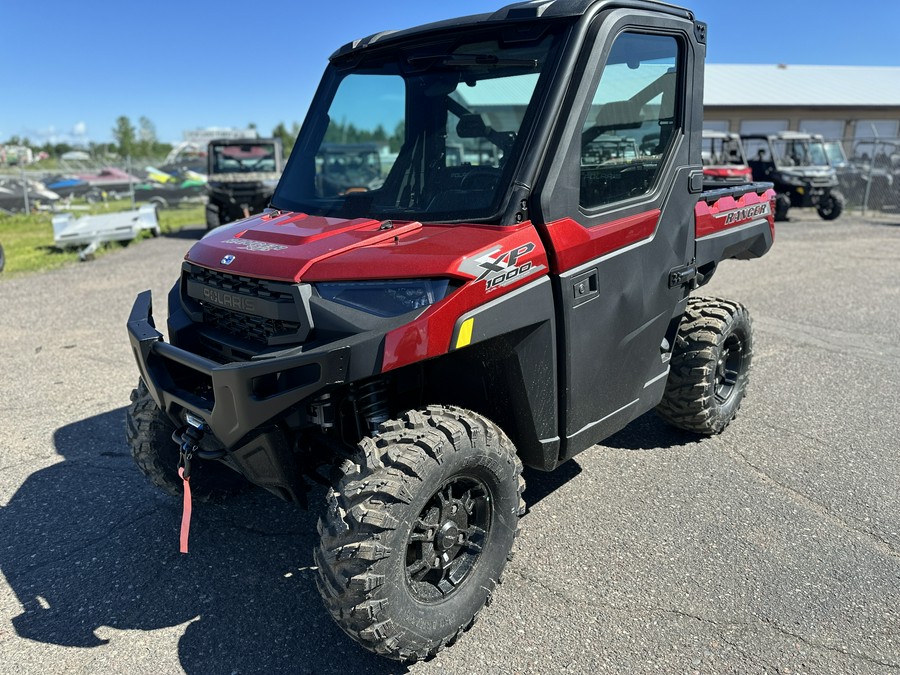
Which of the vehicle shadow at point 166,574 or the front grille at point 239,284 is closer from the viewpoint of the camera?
the front grille at point 239,284

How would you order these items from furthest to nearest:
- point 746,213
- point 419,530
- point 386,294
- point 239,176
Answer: point 239,176 → point 746,213 → point 419,530 → point 386,294

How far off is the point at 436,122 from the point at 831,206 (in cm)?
1696

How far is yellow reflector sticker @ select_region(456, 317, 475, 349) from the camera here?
241 centimetres

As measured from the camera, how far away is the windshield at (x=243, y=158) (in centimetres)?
1559

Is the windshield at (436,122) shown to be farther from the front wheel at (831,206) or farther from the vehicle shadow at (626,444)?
the front wheel at (831,206)

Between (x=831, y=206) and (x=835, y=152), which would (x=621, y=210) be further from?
(x=835, y=152)

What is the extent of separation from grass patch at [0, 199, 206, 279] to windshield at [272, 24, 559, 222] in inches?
373

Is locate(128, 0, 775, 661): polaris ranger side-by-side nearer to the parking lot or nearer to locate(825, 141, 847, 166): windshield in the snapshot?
the parking lot

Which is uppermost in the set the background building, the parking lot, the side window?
the background building

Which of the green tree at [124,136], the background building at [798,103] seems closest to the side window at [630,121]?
the background building at [798,103]

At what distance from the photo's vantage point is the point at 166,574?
3.08 m

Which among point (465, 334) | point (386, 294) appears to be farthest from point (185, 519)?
point (465, 334)

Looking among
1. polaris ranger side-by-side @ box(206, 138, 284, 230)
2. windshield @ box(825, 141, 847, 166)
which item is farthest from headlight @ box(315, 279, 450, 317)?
windshield @ box(825, 141, 847, 166)

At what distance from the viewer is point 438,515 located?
2.59 meters
